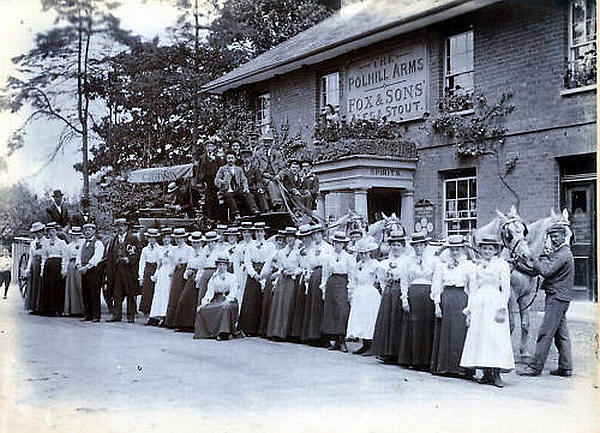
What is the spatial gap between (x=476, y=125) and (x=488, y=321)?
8.40ft

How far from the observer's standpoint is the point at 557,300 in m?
6.80

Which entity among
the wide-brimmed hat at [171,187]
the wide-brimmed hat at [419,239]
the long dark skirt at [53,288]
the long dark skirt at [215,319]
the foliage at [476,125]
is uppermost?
the foliage at [476,125]

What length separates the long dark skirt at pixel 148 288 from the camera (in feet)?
35.9

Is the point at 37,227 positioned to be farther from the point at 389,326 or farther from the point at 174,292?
the point at 389,326

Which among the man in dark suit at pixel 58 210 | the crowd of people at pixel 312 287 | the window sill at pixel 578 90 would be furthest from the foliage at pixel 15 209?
the window sill at pixel 578 90

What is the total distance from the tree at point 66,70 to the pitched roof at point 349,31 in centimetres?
155

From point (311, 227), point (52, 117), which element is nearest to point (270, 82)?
point (311, 227)

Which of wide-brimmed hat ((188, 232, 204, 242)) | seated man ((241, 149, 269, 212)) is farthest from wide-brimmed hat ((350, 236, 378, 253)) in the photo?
wide-brimmed hat ((188, 232, 204, 242))

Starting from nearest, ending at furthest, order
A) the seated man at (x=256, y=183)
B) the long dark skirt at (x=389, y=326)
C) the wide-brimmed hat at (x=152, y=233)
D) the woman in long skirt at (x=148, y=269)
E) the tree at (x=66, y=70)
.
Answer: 1. the tree at (x=66, y=70)
2. the long dark skirt at (x=389, y=326)
3. the wide-brimmed hat at (x=152, y=233)
4. the seated man at (x=256, y=183)
5. the woman in long skirt at (x=148, y=269)

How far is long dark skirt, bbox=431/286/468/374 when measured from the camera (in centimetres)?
686

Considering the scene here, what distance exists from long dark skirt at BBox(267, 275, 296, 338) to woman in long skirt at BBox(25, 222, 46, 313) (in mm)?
2715

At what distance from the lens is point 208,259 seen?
1000cm

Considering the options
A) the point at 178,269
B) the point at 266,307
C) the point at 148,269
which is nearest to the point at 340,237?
the point at 266,307

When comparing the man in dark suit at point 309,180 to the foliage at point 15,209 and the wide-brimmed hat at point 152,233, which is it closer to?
the wide-brimmed hat at point 152,233
